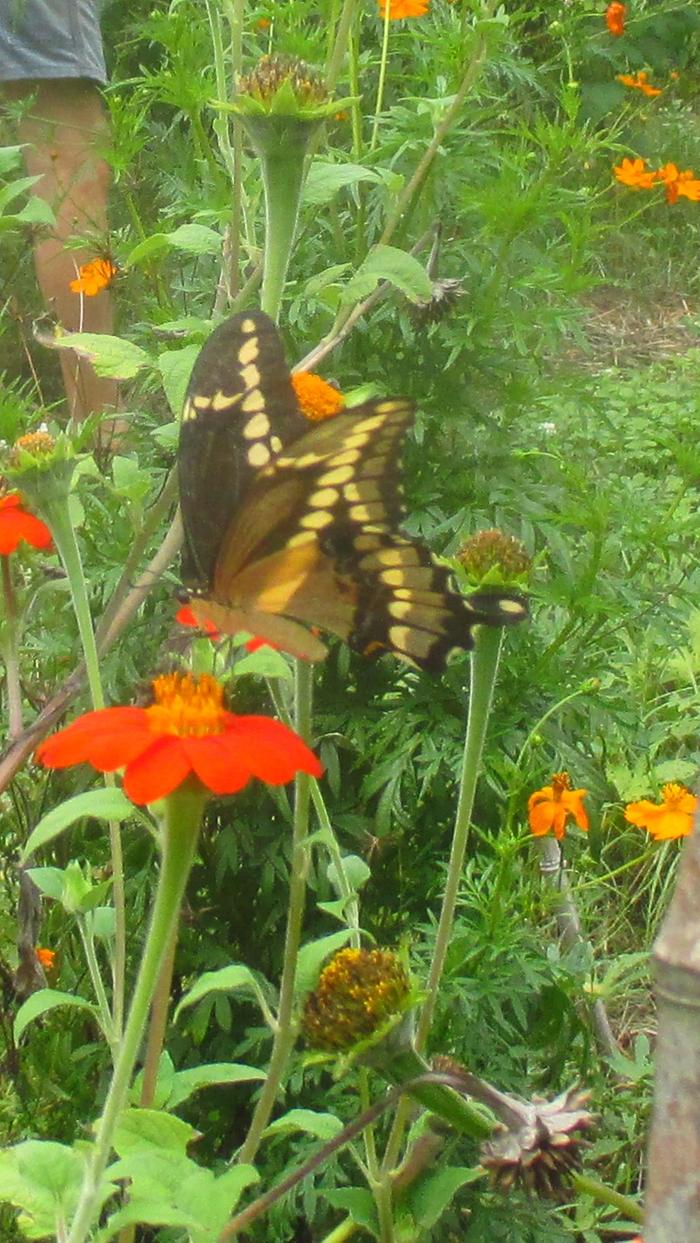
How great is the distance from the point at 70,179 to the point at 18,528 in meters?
1.44

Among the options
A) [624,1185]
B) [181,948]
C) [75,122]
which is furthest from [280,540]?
[75,122]

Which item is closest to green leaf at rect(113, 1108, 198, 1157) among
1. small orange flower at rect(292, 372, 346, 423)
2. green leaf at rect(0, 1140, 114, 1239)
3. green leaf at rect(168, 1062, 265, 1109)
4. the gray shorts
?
green leaf at rect(0, 1140, 114, 1239)

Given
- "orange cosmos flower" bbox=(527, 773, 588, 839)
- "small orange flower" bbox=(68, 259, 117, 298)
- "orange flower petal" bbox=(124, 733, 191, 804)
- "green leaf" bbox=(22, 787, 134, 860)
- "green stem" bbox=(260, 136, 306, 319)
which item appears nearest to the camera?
"orange flower petal" bbox=(124, 733, 191, 804)

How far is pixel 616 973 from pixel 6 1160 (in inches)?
36.4

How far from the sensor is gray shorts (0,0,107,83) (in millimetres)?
2199

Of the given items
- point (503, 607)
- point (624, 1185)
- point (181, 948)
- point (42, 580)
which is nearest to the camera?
point (503, 607)

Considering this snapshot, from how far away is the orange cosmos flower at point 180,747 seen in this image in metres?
0.65

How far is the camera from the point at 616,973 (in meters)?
1.59

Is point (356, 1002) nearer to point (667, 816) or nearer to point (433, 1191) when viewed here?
point (433, 1191)

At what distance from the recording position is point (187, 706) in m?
0.73

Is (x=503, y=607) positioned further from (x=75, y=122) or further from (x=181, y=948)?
(x=75, y=122)

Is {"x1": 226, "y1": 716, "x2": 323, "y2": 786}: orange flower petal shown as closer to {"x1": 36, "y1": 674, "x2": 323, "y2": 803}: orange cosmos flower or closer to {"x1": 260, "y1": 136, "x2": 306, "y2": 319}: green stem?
{"x1": 36, "y1": 674, "x2": 323, "y2": 803}: orange cosmos flower

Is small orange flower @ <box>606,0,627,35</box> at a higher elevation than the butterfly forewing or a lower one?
lower

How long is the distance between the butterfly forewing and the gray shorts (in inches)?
56.7
